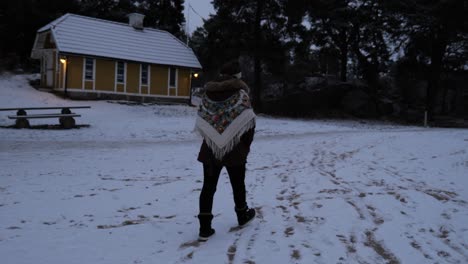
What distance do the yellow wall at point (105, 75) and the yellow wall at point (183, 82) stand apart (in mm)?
5386

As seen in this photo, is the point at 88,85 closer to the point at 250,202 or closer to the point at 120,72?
the point at 120,72

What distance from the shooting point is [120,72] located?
29750 mm

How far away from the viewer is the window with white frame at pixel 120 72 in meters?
29.6

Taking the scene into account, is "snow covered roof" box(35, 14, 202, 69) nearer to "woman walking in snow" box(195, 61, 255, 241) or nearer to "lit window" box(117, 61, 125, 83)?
"lit window" box(117, 61, 125, 83)

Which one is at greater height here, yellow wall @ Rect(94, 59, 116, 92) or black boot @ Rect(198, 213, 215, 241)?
yellow wall @ Rect(94, 59, 116, 92)

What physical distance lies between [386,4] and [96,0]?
26.3 metres

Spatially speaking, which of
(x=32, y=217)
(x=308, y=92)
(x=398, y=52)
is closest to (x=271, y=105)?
(x=308, y=92)

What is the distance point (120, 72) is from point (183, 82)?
17.0 feet

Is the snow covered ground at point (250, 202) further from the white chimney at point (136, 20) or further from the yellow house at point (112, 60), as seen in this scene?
the white chimney at point (136, 20)

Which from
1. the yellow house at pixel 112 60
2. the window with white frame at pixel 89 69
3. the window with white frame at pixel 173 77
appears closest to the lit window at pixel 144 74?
the yellow house at pixel 112 60

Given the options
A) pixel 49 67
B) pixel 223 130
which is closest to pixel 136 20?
pixel 49 67

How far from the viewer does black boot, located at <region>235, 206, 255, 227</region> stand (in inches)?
191

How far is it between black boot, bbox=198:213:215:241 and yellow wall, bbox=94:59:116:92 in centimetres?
2598

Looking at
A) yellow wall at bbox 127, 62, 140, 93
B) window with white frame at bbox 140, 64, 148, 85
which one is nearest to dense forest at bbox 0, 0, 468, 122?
window with white frame at bbox 140, 64, 148, 85
